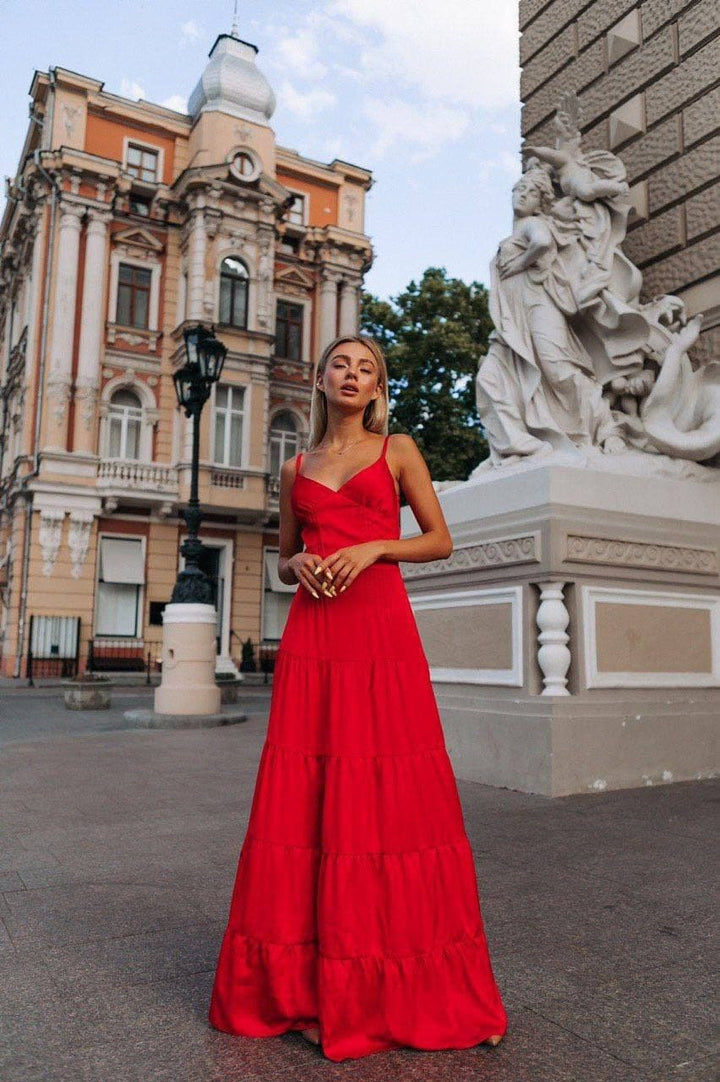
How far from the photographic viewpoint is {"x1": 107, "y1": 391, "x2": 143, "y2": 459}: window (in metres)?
24.9

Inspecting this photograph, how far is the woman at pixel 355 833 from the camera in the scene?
213cm

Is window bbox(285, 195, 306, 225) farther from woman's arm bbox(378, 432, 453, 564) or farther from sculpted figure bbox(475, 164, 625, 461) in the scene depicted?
woman's arm bbox(378, 432, 453, 564)

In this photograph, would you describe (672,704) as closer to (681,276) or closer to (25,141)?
(681,276)

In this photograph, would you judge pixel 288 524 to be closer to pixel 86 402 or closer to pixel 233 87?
pixel 86 402

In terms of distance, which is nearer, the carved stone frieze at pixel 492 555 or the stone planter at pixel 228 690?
the carved stone frieze at pixel 492 555

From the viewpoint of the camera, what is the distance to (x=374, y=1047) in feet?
6.92

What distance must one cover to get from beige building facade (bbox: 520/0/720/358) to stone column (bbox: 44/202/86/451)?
17.8 meters

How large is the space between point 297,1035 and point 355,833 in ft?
1.74

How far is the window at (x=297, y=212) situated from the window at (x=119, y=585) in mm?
12129

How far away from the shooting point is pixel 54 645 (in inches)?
909

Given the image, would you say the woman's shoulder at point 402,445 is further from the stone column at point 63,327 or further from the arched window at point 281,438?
the arched window at point 281,438

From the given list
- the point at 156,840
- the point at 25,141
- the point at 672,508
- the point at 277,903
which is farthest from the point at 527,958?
the point at 25,141

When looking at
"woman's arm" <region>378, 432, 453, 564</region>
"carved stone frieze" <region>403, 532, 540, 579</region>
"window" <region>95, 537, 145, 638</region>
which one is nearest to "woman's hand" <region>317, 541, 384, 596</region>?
"woman's arm" <region>378, 432, 453, 564</region>

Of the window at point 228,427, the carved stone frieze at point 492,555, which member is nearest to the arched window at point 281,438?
the window at point 228,427
